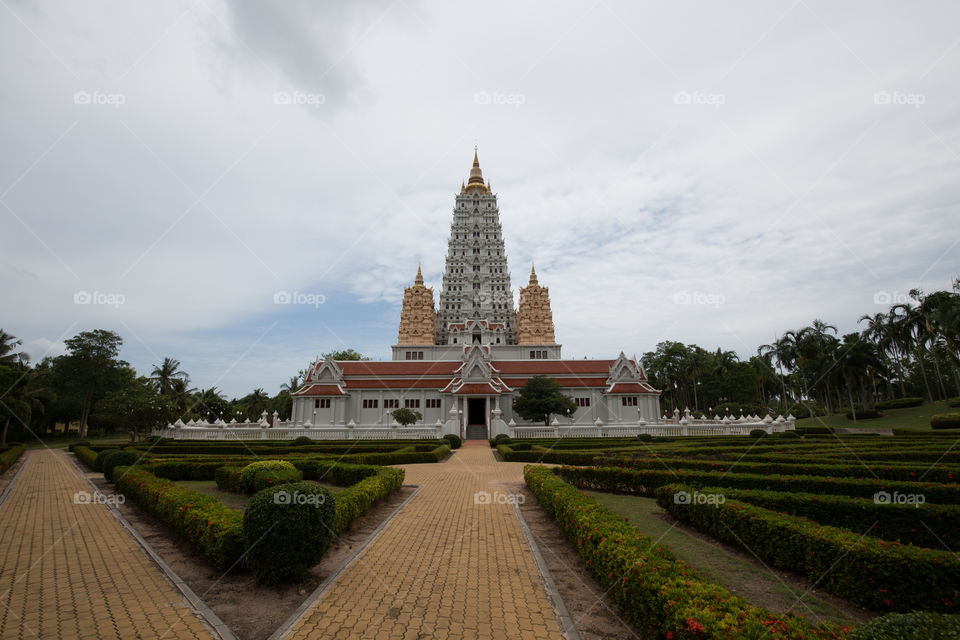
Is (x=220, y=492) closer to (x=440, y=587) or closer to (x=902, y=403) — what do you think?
(x=440, y=587)

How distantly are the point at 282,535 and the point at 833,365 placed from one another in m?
63.6

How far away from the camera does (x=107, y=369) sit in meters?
63.2

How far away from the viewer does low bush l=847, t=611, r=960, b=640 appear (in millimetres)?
3943

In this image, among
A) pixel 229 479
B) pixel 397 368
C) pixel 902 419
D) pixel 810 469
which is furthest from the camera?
pixel 397 368

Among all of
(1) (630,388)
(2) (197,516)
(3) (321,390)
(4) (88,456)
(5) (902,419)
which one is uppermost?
(3) (321,390)

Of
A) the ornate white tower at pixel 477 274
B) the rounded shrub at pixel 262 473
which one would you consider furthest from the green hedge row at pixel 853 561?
the ornate white tower at pixel 477 274

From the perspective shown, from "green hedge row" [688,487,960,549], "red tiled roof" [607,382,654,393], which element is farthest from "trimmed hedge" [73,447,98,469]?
"red tiled roof" [607,382,654,393]

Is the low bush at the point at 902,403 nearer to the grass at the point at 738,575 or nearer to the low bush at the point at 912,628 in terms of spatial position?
the grass at the point at 738,575

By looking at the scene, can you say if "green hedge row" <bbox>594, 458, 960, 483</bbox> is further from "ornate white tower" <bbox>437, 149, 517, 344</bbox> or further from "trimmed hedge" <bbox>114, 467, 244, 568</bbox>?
"ornate white tower" <bbox>437, 149, 517, 344</bbox>

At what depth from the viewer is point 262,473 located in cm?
1531

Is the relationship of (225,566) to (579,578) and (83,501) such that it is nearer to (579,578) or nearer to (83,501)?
(579,578)

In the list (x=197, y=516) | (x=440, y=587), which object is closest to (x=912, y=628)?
(x=440, y=587)

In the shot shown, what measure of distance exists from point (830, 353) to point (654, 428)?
32.7m

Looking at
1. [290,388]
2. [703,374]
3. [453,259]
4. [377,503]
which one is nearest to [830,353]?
[703,374]
